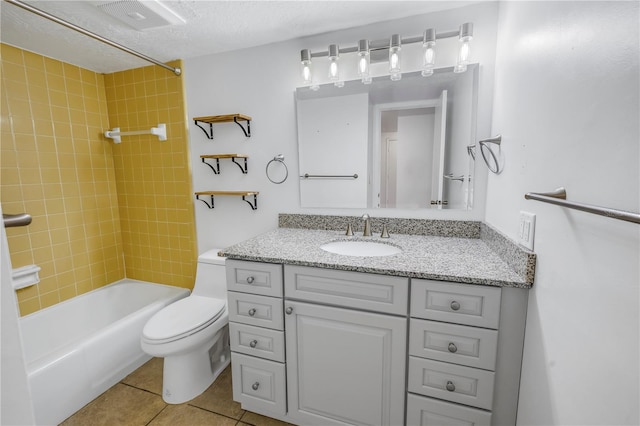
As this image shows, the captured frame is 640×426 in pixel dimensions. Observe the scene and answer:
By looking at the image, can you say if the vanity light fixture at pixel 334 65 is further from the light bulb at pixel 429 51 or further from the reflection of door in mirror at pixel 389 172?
the light bulb at pixel 429 51

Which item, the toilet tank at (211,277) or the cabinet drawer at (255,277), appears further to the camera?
the toilet tank at (211,277)

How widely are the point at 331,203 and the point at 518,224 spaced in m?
0.96

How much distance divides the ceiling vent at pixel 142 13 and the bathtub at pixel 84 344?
1.57 metres

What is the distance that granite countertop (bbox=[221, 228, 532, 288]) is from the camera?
1.03 m

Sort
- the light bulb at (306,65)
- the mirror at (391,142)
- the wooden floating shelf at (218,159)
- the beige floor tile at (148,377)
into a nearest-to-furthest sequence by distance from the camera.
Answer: the mirror at (391,142) → the light bulb at (306,65) → the beige floor tile at (148,377) → the wooden floating shelf at (218,159)

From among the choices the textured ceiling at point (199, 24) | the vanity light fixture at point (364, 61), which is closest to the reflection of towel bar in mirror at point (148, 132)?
the textured ceiling at point (199, 24)

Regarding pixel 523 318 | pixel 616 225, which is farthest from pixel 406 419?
pixel 616 225

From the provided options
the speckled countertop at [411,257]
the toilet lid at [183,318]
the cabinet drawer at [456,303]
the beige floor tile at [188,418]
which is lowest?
the beige floor tile at [188,418]

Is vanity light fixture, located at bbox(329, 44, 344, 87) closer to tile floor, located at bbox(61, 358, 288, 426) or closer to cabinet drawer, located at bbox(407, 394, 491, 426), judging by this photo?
cabinet drawer, located at bbox(407, 394, 491, 426)

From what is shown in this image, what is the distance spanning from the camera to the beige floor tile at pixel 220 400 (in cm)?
151

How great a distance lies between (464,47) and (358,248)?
112 centimetres

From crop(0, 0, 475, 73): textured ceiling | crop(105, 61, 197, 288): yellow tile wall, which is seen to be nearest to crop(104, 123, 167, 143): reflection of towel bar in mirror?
crop(105, 61, 197, 288): yellow tile wall

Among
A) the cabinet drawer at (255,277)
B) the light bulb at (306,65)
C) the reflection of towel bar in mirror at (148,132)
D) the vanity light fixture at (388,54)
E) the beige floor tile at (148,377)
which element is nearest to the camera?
the cabinet drawer at (255,277)

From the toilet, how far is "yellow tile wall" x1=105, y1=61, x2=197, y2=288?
17.7 inches
